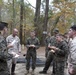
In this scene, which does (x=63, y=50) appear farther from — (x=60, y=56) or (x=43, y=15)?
(x=43, y=15)

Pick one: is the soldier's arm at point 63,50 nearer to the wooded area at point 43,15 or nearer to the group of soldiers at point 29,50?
the group of soldiers at point 29,50

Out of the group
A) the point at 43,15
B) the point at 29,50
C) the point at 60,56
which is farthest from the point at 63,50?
the point at 43,15

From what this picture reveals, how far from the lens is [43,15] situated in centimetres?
2758

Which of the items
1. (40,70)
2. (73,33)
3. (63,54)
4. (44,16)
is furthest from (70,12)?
(73,33)

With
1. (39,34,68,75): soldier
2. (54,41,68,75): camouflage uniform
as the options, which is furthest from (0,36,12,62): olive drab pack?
(54,41,68,75): camouflage uniform

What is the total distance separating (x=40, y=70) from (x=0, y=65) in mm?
5348

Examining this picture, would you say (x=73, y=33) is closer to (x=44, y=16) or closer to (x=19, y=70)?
(x=19, y=70)

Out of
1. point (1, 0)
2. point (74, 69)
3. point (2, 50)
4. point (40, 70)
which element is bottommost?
point (40, 70)

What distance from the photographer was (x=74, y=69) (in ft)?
17.5

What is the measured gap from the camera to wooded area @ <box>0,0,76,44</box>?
2227cm

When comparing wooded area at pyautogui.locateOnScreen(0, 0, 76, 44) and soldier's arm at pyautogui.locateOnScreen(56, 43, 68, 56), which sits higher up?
wooded area at pyautogui.locateOnScreen(0, 0, 76, 44)

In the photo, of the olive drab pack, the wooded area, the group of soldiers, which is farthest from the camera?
the wooded area

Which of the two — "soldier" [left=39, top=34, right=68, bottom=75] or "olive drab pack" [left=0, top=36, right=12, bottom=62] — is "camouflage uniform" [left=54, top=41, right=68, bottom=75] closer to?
"soldier" [left=39, top=34, right=68, bottom=75]

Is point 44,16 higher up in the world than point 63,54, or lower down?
higher up
